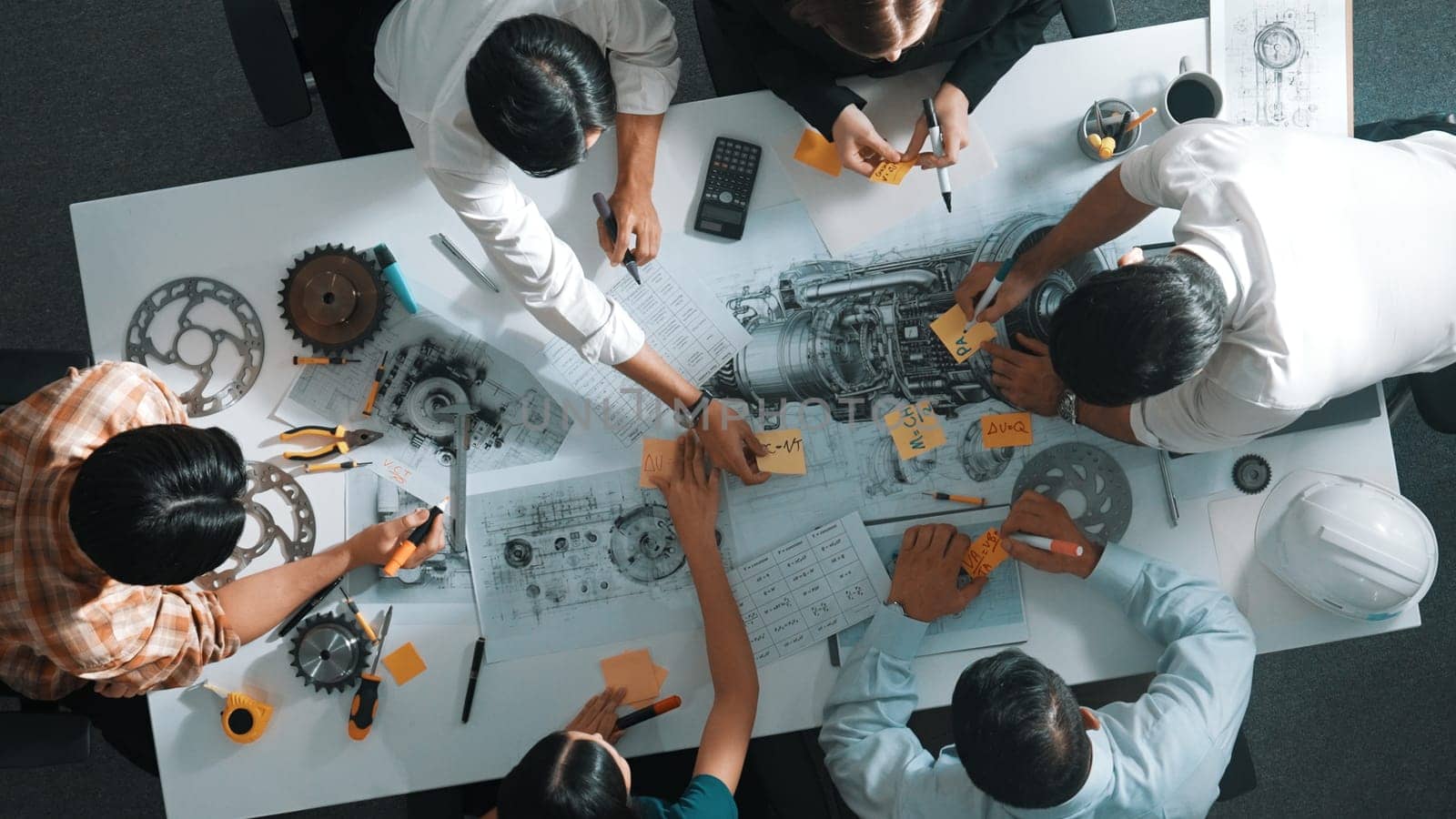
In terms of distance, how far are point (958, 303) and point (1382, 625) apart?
914mm

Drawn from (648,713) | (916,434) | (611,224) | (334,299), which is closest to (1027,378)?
(916,434)

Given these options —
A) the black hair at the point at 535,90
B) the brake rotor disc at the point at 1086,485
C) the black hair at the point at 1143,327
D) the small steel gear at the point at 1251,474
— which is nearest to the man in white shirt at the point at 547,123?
the black hair at the point at 535,90

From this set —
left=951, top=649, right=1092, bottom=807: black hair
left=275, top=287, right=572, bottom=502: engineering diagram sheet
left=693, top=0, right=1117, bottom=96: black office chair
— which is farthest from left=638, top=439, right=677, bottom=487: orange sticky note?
left=693, top=0, right=1117, bottom=96: black office chair

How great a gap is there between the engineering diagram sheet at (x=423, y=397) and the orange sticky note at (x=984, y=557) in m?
0.74

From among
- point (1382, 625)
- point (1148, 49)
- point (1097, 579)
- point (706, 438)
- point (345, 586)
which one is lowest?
point (1382, 625)

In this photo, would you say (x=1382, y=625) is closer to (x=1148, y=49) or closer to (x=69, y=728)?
(x=1148, y=49)

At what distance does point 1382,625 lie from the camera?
1595mm

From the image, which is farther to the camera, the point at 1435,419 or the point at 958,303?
the point at 1435,419

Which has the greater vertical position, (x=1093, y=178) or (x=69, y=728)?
(x=1093, y=178)

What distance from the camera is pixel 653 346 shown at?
1673 millimetres

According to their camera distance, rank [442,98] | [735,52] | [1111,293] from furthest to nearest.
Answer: [735,52] → [442,98] → [1111,293]

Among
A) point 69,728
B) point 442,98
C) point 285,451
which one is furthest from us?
point 285,451

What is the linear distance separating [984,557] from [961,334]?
0.39 m

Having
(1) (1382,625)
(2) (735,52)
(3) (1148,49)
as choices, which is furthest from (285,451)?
(1) (1382,625)
